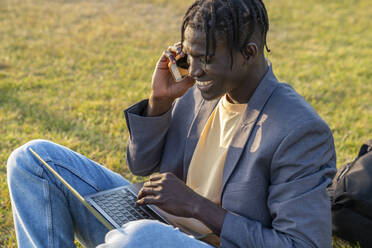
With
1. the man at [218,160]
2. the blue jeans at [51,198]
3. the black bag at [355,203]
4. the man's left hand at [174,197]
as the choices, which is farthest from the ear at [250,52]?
the black bag at [355,203]

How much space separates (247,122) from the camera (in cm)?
204

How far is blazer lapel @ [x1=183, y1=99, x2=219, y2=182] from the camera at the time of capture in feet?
7.54

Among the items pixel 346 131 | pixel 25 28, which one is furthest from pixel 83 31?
pixel 346 131

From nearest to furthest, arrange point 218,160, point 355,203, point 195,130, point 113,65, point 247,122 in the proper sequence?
point 247,122, point 218,160, point 195,130, point 355,203, point 113,65

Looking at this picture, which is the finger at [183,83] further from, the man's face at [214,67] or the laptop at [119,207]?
the laptop at [119,207]

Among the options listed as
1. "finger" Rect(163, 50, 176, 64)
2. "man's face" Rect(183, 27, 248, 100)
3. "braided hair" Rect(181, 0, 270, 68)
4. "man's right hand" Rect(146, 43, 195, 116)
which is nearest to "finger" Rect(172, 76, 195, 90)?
"man's right hand" Rect(146, 43, 195, 116)

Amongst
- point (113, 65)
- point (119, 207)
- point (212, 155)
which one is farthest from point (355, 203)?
point (113, 65)

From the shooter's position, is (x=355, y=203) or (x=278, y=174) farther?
(x=355, y=203)

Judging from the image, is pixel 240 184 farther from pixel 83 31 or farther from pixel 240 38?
pixel 83 31

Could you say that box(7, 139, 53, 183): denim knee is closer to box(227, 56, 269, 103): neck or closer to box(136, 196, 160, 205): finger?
box(136, 196, 160, 205): finger

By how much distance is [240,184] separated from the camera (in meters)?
1.97

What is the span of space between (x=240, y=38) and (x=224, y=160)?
519 mm

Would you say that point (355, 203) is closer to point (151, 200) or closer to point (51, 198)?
point (151, 200)

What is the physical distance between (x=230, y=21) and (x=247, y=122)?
1.35 ft
